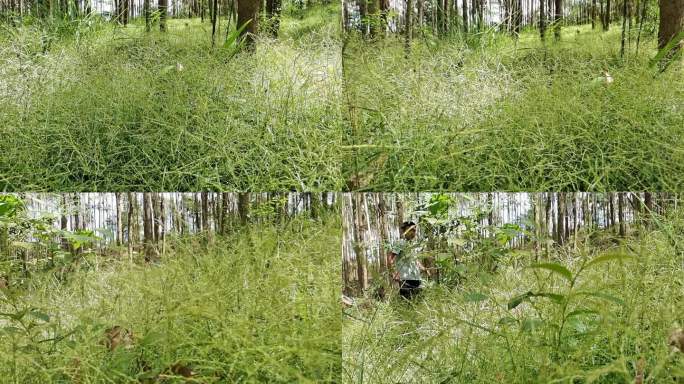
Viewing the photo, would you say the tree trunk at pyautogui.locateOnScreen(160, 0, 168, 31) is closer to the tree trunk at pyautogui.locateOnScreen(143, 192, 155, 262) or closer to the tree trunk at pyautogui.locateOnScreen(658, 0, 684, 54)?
the tree trunk at pyautogui.locateOnScreen(143, 192, 155, 262)

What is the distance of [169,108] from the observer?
167cm

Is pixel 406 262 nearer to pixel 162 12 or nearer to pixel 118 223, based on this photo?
pixel 118 223

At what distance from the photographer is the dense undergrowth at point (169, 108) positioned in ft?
5.28

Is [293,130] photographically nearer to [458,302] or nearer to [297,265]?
[297,265]

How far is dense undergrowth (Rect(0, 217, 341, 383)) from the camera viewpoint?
1.37 m

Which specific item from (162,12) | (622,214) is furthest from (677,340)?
(162,12)

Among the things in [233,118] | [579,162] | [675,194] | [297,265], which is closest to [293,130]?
[233,118]

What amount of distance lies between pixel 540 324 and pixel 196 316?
75cm

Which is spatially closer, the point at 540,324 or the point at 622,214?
the point at 540,324

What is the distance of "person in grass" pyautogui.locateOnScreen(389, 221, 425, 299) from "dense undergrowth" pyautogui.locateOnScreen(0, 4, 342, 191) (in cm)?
22

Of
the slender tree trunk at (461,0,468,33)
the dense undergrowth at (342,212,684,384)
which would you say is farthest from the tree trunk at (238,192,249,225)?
the slender tree trunk at (461,0,468,33)

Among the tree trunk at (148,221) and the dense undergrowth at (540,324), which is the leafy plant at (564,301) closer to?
the dense undergrowth at (540,324)

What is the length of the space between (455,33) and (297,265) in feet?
2.54

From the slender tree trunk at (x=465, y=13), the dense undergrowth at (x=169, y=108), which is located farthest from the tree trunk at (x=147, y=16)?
the slender tree trunk at (x=465, y=13)
